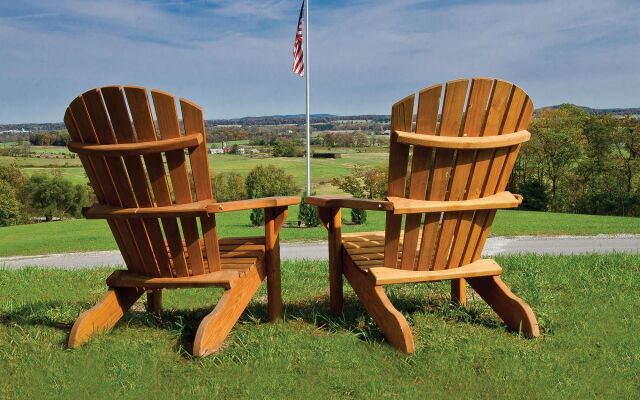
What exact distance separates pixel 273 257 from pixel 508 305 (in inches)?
67.5

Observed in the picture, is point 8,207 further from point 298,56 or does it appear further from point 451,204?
point 451,204

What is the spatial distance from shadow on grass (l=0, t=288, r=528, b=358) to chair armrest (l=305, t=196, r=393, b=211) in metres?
0.83

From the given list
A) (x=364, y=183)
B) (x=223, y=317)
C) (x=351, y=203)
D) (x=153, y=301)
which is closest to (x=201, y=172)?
(x=223, y=317)

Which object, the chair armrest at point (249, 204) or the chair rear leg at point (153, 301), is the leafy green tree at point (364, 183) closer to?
the chair rear leg at point (153, 301)

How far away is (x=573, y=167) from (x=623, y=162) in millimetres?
3635

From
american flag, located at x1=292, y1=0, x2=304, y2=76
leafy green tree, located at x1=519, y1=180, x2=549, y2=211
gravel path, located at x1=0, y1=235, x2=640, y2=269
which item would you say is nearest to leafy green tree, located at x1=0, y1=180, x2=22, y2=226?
american flag, located at x1=292, y1=0, x2=304, y2=76

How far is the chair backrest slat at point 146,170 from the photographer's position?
3.01m

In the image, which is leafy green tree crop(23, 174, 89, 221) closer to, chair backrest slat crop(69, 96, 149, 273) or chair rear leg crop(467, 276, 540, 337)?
chair backrest slat crop(69, 96, 149, 273)

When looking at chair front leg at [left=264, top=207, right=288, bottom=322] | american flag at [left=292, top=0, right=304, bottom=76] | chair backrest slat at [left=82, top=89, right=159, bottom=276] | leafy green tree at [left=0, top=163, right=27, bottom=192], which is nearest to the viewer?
chair backrest slat at [left=82, top=89, right=159, bottom=276]

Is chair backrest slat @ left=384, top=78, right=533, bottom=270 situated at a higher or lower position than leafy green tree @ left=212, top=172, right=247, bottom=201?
higher

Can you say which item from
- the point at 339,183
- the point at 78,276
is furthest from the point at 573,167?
the point at 78,276

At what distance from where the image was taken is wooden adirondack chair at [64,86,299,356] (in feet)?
9.90

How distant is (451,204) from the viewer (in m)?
3.20

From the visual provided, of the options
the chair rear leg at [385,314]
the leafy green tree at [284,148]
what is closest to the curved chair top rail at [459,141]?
the chair rear leg at [385,314]
